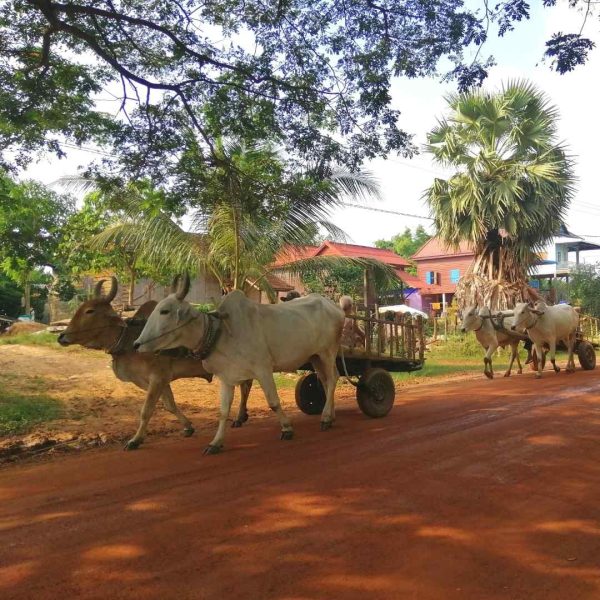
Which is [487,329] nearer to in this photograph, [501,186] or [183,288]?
[501,186]

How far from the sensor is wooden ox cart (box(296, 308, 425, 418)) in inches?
339

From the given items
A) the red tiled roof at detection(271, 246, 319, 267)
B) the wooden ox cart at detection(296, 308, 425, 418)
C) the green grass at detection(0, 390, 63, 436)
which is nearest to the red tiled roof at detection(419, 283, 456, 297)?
the red tiled roof at detection(271, 246, 319, 267)

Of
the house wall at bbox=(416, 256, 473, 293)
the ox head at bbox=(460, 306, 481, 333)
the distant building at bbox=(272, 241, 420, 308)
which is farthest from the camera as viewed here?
the house wall at bbox=(416, 256, 473, 293)

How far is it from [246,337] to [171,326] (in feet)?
2.90

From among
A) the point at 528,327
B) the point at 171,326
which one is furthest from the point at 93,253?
the point at 171,326

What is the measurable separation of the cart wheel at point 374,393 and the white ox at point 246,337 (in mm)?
853

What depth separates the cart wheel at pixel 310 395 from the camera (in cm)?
918

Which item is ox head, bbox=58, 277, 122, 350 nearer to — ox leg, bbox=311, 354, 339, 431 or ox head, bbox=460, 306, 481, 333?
ox leg, bbox=311, 354, 339, 431

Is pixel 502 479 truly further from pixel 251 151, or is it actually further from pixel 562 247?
pixel 562 247

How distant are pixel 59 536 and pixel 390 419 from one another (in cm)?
511

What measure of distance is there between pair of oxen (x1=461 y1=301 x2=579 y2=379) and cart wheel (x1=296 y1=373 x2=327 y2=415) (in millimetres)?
6233

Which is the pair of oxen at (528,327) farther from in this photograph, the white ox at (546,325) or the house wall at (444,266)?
the house wall at (444,266)

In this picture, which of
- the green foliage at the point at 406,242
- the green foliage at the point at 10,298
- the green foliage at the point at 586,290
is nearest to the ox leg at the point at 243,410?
the green foliage at the point at 586,290

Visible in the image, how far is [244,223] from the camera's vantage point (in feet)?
43.0
